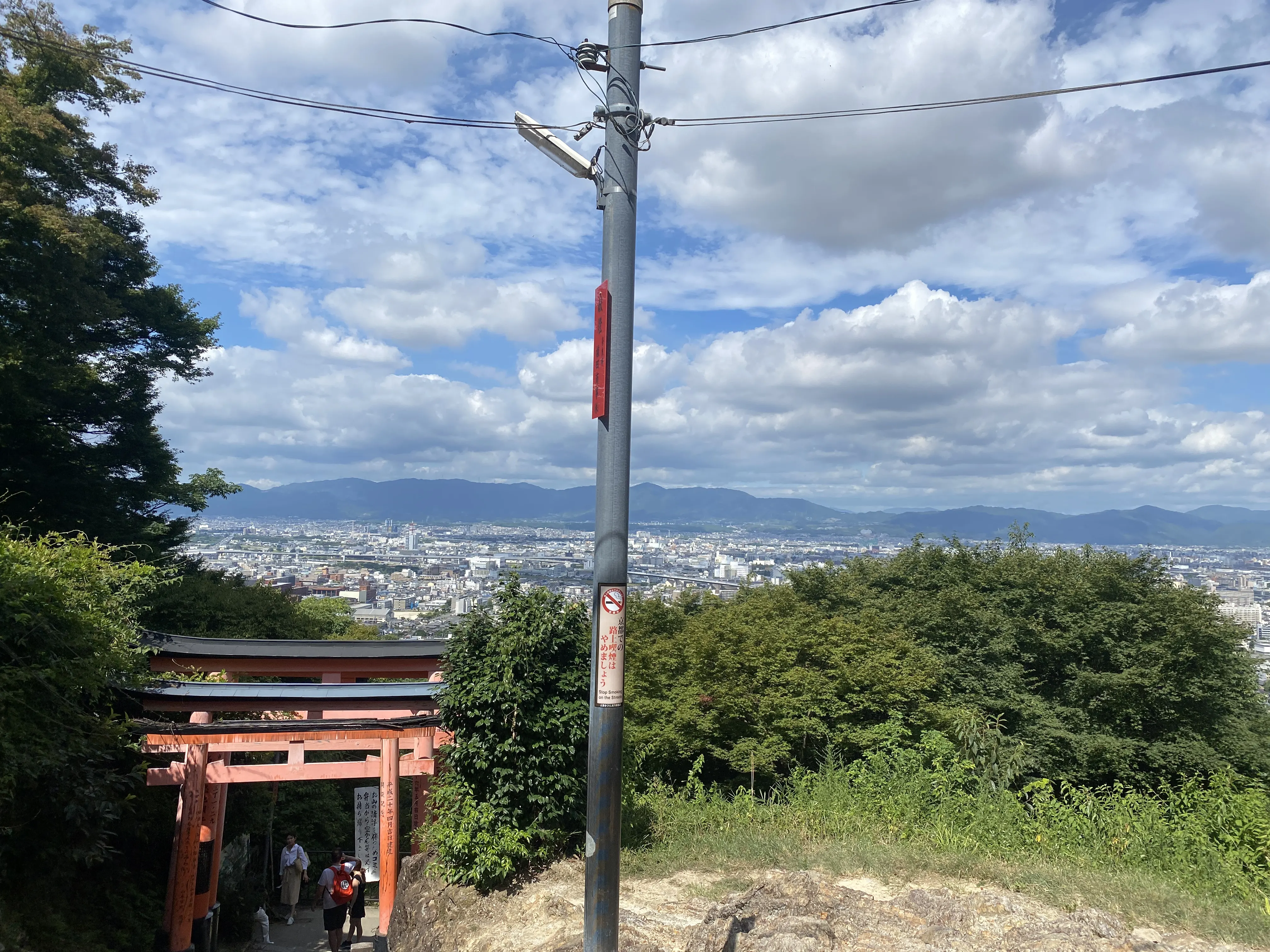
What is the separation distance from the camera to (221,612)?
65.9 ft

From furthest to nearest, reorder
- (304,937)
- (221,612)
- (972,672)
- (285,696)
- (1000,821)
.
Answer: (972,672) → (221,612) → (304,937) → (285,696) → (1000,821)

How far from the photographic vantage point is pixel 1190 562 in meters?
95.3

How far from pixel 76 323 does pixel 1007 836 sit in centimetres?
1981

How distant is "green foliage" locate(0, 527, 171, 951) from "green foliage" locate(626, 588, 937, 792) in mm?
9017

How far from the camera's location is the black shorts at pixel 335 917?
11.1 meters

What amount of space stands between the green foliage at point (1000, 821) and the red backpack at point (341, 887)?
16.4 feet

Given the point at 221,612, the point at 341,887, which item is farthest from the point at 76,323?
the point at 341,887

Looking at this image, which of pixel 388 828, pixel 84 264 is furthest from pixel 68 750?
pixel 84 264

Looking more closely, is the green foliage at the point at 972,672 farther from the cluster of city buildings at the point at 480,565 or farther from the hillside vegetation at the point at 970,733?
the cluster of city buildings at the point at 480,565

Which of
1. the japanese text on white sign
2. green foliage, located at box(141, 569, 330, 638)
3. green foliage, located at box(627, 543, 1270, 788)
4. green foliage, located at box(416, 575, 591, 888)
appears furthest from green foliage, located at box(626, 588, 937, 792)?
green foliage, located at box(141, 569, 330, 638)

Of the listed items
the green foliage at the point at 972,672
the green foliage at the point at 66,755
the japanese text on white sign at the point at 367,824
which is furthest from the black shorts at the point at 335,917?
the green foliage at the point at 972,672

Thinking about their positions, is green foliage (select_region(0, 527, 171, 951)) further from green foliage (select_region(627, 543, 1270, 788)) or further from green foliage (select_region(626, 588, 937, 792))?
green foliage (select_region(627, 543, 1270, 788))

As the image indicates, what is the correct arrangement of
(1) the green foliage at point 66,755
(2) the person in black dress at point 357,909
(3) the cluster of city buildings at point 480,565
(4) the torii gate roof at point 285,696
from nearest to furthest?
(1) the green foliage at point 66,755, (4) the torii gate roof at point 285,696, (2) the person in black dress at point 357,909, (3) the cluster of city buildings at point 480,565

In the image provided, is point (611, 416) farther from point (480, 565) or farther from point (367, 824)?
point (480, 565)
